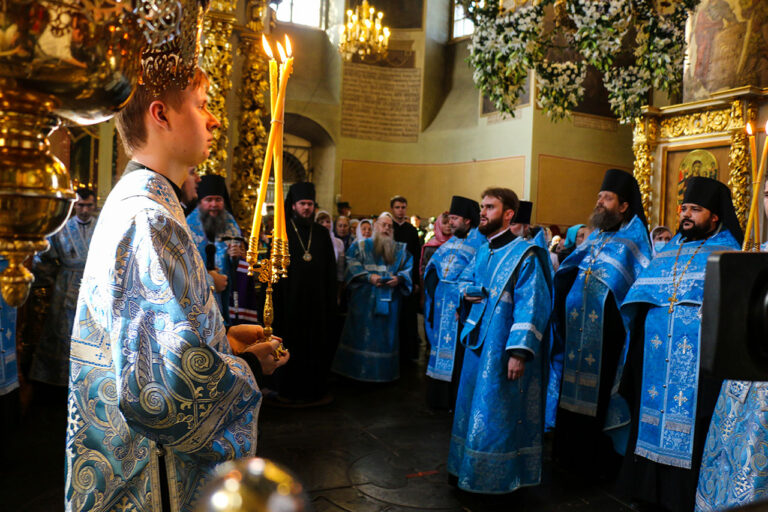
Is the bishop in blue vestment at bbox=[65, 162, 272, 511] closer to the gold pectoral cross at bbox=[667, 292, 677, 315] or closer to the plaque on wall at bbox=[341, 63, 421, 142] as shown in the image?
the gold pectoral cross at bbox=[667, 292, 677, 315]

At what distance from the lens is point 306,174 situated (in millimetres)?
18453

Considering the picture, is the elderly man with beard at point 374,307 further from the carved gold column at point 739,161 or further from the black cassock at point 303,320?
the carved gold column at point 739,161

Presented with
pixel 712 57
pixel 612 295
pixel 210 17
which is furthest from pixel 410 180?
pixel 612 295

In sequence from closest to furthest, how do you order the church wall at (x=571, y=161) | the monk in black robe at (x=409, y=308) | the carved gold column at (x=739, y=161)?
the monk in black robe at (x=409, y=308), the carved gold column at (x=739, y=161), the church wall at (x=571, y=161)

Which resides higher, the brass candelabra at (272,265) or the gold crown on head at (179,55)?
the gold crown on head at (179,55)

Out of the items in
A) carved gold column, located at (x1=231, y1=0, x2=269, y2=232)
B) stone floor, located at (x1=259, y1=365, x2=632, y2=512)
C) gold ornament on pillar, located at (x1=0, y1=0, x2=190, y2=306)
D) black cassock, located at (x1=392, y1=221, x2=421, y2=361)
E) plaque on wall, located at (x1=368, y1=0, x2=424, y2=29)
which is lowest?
stone floor, located at (x1=259, y1=365, x2=632, y2=512)

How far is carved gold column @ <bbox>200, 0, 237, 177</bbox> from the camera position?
237 inches

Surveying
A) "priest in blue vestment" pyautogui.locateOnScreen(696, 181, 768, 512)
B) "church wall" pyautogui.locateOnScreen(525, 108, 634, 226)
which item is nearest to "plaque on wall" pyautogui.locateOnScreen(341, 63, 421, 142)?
"church wall" pyautogui.locateOnScreen(525, 108, 634, 226)

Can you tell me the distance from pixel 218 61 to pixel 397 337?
11.6ft

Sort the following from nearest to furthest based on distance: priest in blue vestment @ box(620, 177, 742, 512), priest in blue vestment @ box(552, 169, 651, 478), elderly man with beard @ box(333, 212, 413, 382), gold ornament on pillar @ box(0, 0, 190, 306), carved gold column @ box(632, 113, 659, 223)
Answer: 1. gold ornament on pillar @ box(0, 0, 190, 306)
2. priest in blue vestment @ box(620, 177, 742, 512)
3. priest in blue vestment @ box(552, 169, 651, 478)
4. elderly man with beard @ box(333, 212, 413, 382)
5. carved gold column @ box(632, 113, 659, 223)

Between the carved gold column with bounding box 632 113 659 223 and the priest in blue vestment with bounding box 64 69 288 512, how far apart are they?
32.3 ft

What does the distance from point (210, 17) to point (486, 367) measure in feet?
14.1

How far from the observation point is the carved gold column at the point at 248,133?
6.60 metres

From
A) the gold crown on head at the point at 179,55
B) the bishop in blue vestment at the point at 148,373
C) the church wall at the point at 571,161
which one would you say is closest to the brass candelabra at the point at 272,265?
the bishop in blue vestment at the point at 148,373
